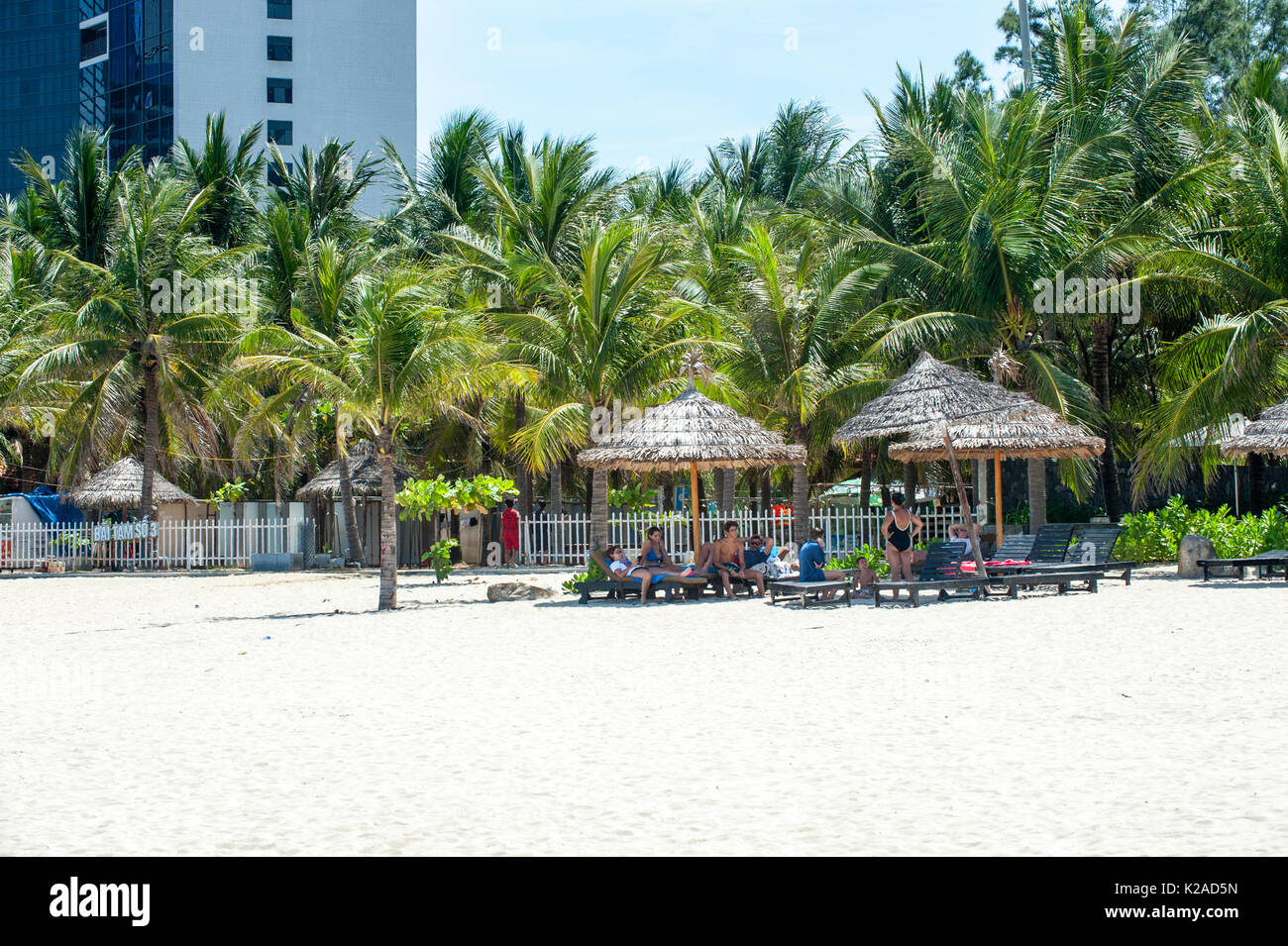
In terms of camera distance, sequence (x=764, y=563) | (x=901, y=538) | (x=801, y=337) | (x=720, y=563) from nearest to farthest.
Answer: (x=901, y=538)
(x=720, y=563)
(x=764, y=563)
(x=801, y=337)

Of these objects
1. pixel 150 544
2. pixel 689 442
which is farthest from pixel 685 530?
pixel 150 544

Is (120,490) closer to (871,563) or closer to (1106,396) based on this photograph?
(871,563)

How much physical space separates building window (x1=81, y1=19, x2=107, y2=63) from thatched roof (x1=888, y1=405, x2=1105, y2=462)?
2451 inches

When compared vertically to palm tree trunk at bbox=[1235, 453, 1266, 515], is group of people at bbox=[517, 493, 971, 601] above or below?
below

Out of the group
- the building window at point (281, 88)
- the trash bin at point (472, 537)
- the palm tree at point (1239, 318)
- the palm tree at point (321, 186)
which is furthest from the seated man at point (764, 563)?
the building window at point (281, 88)

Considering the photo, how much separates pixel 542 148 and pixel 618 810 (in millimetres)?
23107

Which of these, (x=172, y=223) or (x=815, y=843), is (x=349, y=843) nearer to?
(x=815, y=843)

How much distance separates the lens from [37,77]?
79.5 m

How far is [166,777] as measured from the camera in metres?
5.89

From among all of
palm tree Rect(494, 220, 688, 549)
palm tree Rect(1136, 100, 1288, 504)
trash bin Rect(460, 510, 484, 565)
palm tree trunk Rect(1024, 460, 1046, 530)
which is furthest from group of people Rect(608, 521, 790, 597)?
trash bin Rect(460, 510, 484, 565)

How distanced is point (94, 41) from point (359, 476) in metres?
52.1

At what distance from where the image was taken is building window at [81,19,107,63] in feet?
218

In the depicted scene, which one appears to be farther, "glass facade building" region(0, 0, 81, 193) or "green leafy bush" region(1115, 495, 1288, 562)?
"glass facade building" region(0, 0, 81, 193)

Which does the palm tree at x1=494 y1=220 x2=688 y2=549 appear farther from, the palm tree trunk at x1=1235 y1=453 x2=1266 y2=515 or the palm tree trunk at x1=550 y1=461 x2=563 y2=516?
the palm tree trunk at x1=1235 y1=453 x2=1266 y2=515
